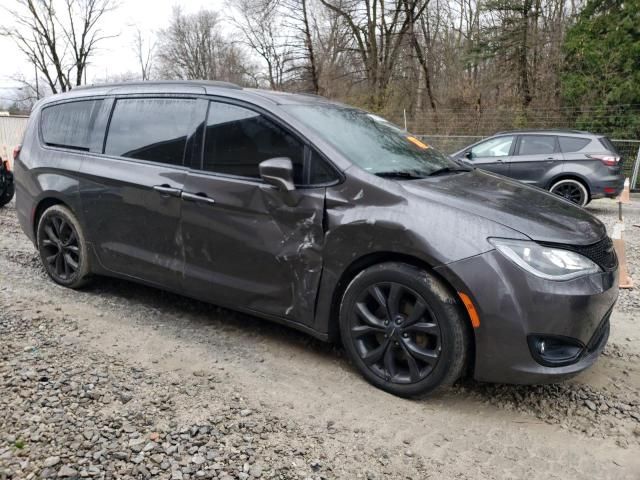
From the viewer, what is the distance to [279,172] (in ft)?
9.85

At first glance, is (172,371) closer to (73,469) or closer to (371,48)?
(73,469)

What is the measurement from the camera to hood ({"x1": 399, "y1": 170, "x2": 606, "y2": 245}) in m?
2.67

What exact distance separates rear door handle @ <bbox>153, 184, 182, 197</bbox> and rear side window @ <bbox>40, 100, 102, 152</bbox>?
100 cm

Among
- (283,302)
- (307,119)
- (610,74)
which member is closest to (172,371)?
(283,302)

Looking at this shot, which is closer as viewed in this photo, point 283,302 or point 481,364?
point 481,364

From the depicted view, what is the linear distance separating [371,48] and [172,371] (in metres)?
21.9

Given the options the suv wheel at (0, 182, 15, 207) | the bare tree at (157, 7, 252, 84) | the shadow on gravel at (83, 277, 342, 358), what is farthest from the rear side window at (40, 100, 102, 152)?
the bare tree at (157, 7, 252, 84)

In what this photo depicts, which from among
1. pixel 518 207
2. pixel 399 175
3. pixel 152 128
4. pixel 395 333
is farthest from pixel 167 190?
pixel 518 207

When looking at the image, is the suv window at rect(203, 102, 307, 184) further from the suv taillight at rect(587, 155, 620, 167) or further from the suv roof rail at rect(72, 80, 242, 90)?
the suv taillight at rect(587, 155, 620, 167)

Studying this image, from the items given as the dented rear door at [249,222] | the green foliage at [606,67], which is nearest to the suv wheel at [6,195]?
the dented rear door at [249,222]

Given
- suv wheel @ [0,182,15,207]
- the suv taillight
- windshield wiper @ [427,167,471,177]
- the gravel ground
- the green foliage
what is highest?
the green foliage

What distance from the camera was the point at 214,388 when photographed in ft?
Result: 9.62

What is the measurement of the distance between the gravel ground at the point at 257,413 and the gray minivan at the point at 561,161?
651cm

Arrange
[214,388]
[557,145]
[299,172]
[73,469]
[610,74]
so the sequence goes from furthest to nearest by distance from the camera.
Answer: [610,74], [557,145], [299,172], [214,388], [73,469]
